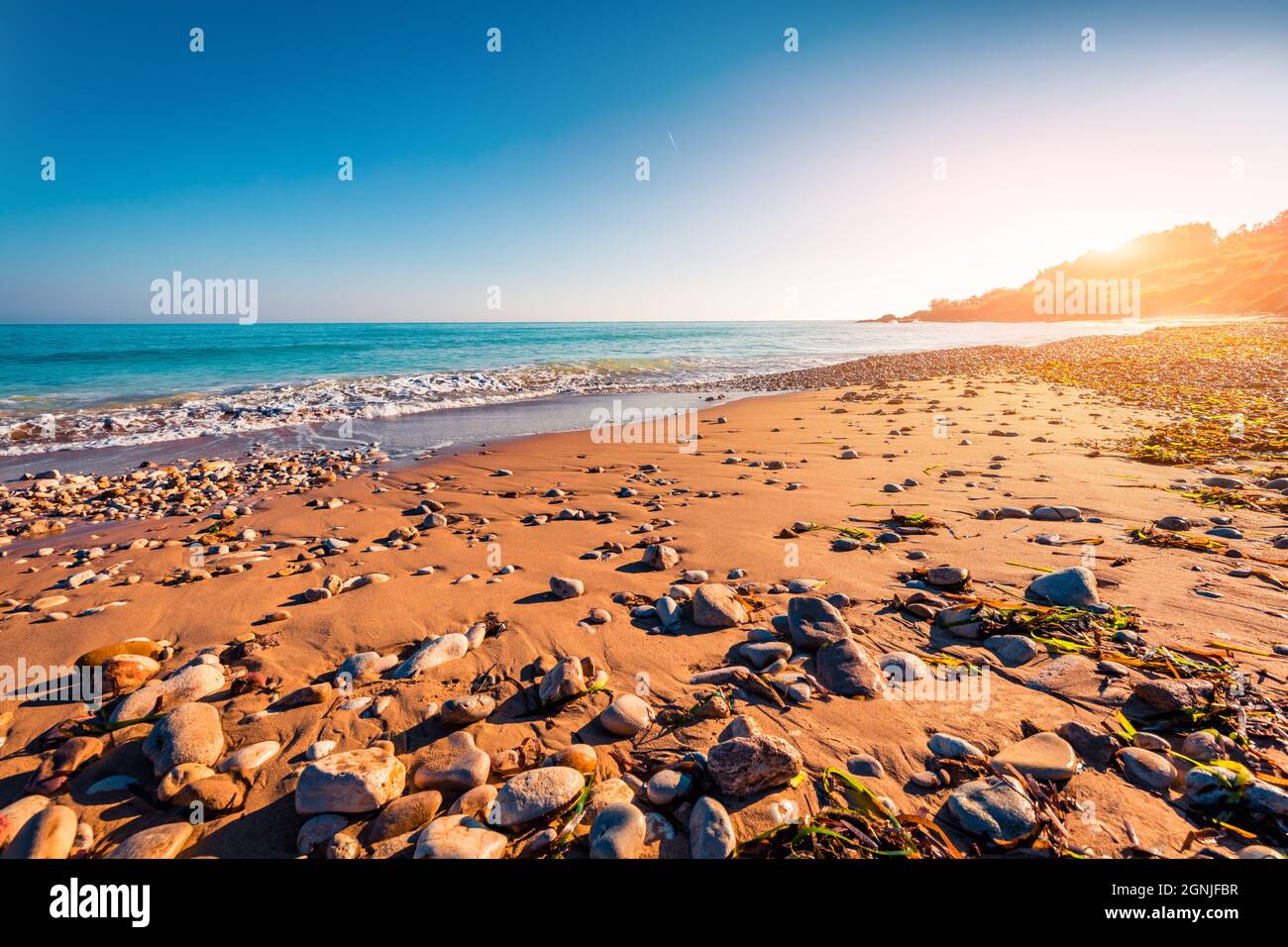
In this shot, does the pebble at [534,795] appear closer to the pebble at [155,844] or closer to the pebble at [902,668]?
the pebble at [155,844]

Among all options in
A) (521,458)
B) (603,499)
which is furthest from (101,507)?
(603,499)

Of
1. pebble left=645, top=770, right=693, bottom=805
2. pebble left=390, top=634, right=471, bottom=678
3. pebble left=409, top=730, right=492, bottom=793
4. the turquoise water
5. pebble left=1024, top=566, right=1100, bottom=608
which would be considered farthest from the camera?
the turquoise water

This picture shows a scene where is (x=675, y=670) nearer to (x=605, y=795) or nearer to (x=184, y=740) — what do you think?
(x=605, y=795)

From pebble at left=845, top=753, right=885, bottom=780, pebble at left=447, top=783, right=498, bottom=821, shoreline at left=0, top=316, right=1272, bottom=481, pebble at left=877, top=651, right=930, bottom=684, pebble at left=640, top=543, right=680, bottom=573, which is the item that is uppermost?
shoreline at left=0, top=316, right=1272, bottom=481

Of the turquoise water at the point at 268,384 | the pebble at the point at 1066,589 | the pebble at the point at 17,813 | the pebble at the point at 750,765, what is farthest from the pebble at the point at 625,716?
the turquoise water at the point at 268,384

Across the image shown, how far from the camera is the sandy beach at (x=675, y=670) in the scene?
179 centimetres

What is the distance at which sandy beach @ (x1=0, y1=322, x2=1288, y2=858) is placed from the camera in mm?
1791

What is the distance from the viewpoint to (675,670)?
2.73 meters

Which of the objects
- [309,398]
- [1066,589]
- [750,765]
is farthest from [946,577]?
[309,398]

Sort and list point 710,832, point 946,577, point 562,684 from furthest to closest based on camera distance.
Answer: point 946,577
point 562,684
point 710,832

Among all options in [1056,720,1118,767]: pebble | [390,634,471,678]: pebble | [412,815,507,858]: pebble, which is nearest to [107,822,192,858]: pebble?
[412,815,507,858]: pebble

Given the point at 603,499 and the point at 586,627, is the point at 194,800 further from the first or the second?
the point at 603,499

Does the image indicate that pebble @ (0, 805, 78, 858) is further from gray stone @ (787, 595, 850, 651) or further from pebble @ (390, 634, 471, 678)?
gray stone @ (787, 595, 850, 651)

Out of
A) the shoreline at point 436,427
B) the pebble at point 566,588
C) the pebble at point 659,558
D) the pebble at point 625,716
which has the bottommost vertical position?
the pebble at point 625,716
